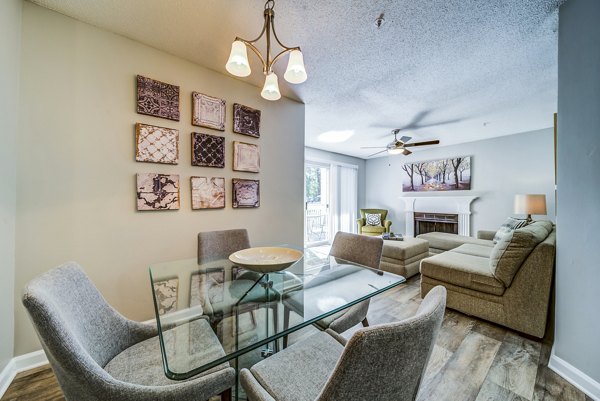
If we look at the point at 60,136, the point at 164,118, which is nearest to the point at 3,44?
the point at 60,136

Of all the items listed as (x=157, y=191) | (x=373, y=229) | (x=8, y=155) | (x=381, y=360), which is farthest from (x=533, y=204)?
(x=8, y=155)

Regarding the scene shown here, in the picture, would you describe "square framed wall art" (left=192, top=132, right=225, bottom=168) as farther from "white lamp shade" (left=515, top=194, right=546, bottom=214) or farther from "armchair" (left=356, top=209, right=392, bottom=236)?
"white lamp shade" (left=515, top=194, right=546, bottom=214)

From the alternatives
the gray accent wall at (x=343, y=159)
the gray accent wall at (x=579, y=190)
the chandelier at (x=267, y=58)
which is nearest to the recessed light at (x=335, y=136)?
the gray accent wall at (x=343, y=159)

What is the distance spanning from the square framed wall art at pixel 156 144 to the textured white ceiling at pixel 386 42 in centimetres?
72

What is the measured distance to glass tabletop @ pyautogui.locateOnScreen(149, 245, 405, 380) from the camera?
863mm

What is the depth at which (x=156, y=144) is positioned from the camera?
1940 millimetres

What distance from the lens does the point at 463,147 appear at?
16.3 feet

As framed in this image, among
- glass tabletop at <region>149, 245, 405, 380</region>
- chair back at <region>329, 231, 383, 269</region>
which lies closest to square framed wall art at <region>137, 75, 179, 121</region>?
glass tabletop at <region>149, 245, 405, 380</region>

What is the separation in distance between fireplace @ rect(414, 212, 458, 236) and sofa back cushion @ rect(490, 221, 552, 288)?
327cm

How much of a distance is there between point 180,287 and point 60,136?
139 cm

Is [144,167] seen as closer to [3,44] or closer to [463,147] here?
[3,44]

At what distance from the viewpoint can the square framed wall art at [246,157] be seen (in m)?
2.41

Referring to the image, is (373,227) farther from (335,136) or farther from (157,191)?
(157,191)

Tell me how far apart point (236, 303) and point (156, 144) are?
60.8 inches
